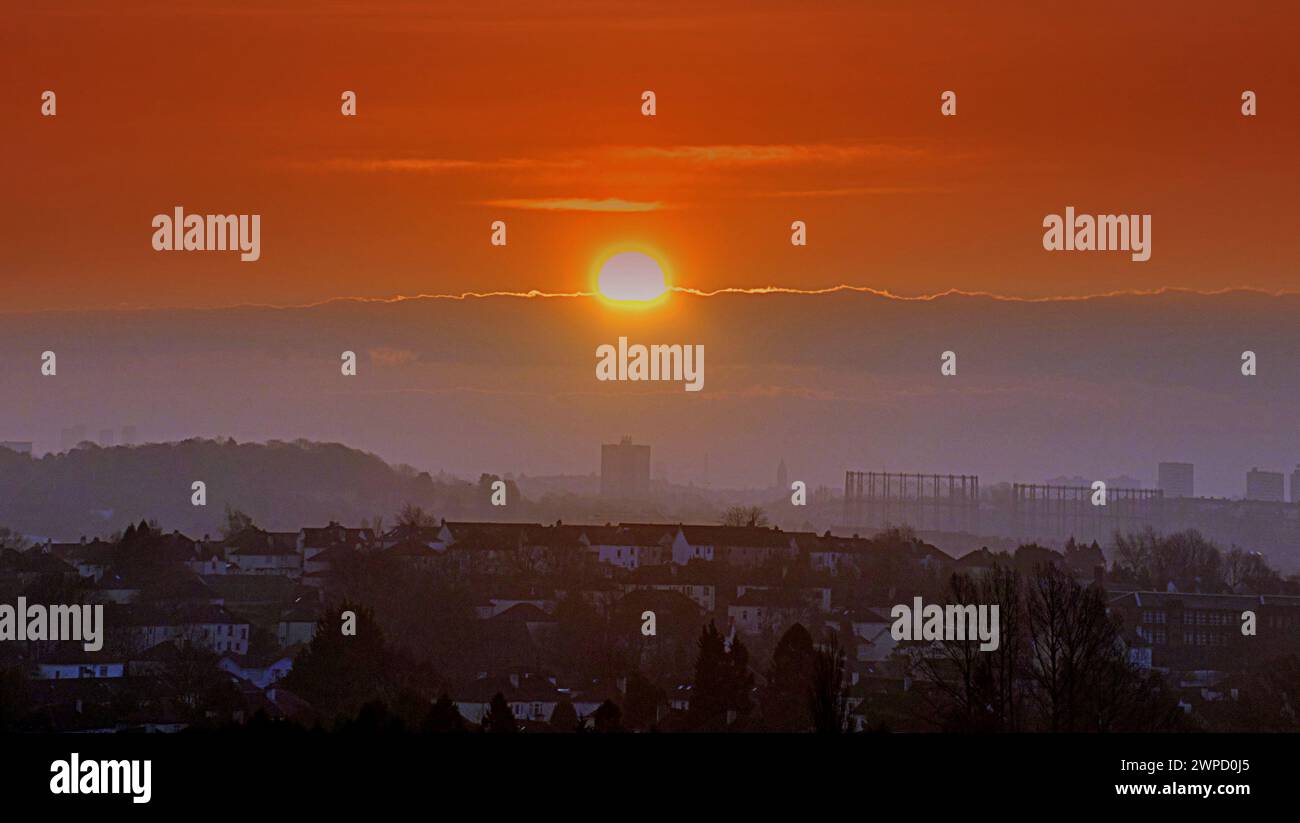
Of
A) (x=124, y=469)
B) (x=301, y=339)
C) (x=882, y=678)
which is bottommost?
(x=882, y=678)

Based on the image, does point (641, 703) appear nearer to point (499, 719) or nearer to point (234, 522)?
point (499, 719)

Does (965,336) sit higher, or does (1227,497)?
(965,336)

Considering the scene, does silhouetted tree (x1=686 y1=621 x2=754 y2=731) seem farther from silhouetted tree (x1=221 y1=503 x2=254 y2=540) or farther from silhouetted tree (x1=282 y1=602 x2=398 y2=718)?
silhouetted tree (x1=221 y1=503 x2=254 y2=540)

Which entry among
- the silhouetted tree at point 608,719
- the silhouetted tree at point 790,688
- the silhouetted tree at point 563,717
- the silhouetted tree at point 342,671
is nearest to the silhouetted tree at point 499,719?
the silhouetted tree at point 608,719

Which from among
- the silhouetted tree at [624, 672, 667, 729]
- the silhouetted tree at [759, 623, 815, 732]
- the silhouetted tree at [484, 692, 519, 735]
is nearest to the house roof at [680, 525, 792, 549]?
the silhouetted tree at [624, 672, 667, 729]
